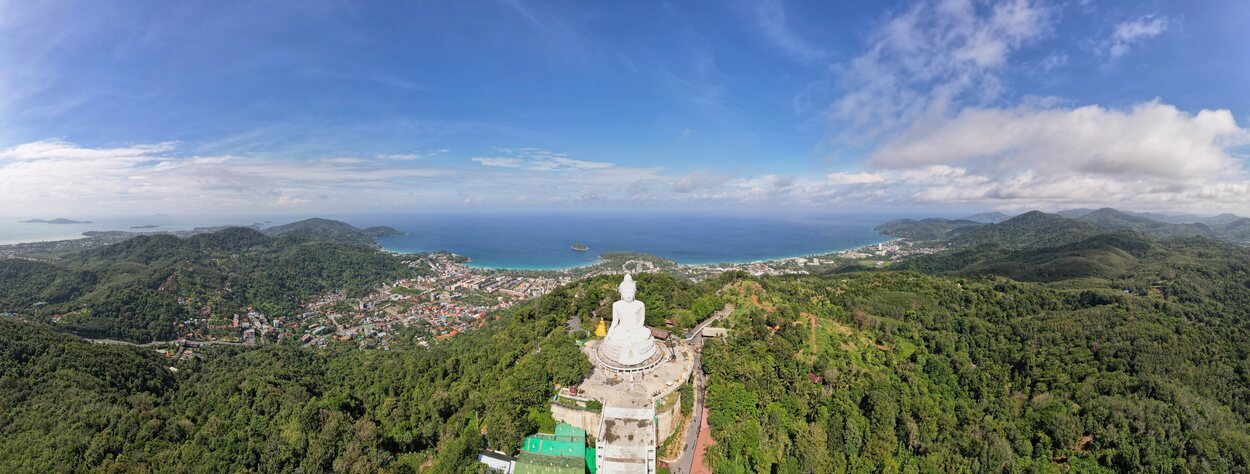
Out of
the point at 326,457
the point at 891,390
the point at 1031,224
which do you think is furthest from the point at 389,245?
the point at 1031,224

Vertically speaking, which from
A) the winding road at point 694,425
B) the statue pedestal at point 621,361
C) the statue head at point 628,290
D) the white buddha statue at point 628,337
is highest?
the statue head at point 628,290

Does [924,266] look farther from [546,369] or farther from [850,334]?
[546,369]

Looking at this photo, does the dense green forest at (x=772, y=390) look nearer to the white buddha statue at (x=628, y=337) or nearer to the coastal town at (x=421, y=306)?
the white buddha statue at (x=628, y=337)

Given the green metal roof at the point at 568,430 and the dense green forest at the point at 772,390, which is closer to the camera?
the green metal roof at the point at 568,430

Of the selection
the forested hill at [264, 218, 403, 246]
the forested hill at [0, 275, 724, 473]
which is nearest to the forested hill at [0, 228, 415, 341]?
the forested hill at [0, 275, 724, 473]

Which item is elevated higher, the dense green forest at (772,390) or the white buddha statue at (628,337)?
the white buddha statue at (628,337)

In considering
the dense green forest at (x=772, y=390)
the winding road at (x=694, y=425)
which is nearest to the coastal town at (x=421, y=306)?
the dense green forest at (x=772, y=390)

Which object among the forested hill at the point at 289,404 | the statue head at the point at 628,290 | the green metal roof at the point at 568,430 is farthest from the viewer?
the statue head at the point at 628,290

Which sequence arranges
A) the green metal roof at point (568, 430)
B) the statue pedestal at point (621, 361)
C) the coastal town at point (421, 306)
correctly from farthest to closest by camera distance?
the coastal town at point (421, 306), the statue pedestal at point (621, 361), the green metal roof at point (568, 430)
